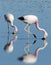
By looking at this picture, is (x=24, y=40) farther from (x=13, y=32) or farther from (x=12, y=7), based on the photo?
(x=12, y=7)

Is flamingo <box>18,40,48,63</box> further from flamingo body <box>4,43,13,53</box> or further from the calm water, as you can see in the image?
flamingo body <box>4,43,13,53</box>

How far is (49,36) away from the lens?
14703 millimetres

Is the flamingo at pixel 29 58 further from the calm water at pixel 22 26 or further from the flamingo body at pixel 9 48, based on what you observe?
the flamingo body at pixel 9 48

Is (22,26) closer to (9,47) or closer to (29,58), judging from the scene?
(9,47)

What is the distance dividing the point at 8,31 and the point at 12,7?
691cm

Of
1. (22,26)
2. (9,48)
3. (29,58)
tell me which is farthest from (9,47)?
(22,26)

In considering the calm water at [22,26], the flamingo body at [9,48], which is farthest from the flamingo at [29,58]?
the flamingo body at [9,48]

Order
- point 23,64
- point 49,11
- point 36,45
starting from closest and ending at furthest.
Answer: point 23,64 → point 36,45 → point 49,11

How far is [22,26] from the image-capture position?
16.3 meters

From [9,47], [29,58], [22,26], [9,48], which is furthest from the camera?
[22,26]

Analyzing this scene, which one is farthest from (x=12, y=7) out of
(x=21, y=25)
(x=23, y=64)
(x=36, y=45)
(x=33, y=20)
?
(x=23, y=64)

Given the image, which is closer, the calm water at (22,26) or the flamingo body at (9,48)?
the calm water at (22,26)

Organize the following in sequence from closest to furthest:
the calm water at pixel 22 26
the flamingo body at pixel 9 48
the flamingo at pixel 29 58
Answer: the flamingo at pixel 29 58 → the calm water at pixel 22 26 → the flamingo body at pixel 9 48

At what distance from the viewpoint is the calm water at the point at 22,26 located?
37.7 ft
